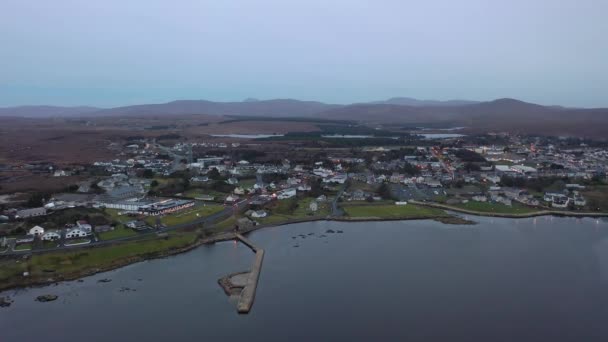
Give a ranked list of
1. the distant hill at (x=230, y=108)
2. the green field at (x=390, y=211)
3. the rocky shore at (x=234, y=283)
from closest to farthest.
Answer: the rocky shore at (x=234, y=283), the green field at (x=390, y=211), the distant hill at (x=230, y=108)

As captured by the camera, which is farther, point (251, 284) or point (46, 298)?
point (251, 284)

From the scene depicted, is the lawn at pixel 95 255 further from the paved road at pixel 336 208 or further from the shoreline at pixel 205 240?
the paved road at pixel 336 208

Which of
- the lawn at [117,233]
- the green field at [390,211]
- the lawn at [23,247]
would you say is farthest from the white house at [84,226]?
the green field at [390,211]

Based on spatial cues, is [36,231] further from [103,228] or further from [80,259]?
[80,259]

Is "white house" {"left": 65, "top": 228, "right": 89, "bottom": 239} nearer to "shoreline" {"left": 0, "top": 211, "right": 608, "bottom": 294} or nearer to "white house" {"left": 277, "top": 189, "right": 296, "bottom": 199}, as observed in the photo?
"shoreline" {"left": 0, "top": 211, "right": 608, "bottom": 294}

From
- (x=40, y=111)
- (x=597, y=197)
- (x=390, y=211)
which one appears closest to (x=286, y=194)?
(x=390, y=211)

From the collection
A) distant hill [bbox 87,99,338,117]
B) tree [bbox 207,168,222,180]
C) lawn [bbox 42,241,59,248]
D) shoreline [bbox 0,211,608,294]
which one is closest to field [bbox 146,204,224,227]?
shoreline [bbox 0,211,608,294]

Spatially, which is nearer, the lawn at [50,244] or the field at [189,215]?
the lawn at [50,244]

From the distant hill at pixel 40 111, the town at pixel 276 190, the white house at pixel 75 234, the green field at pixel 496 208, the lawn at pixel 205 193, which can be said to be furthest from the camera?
the distant hill at pixel 40 111
